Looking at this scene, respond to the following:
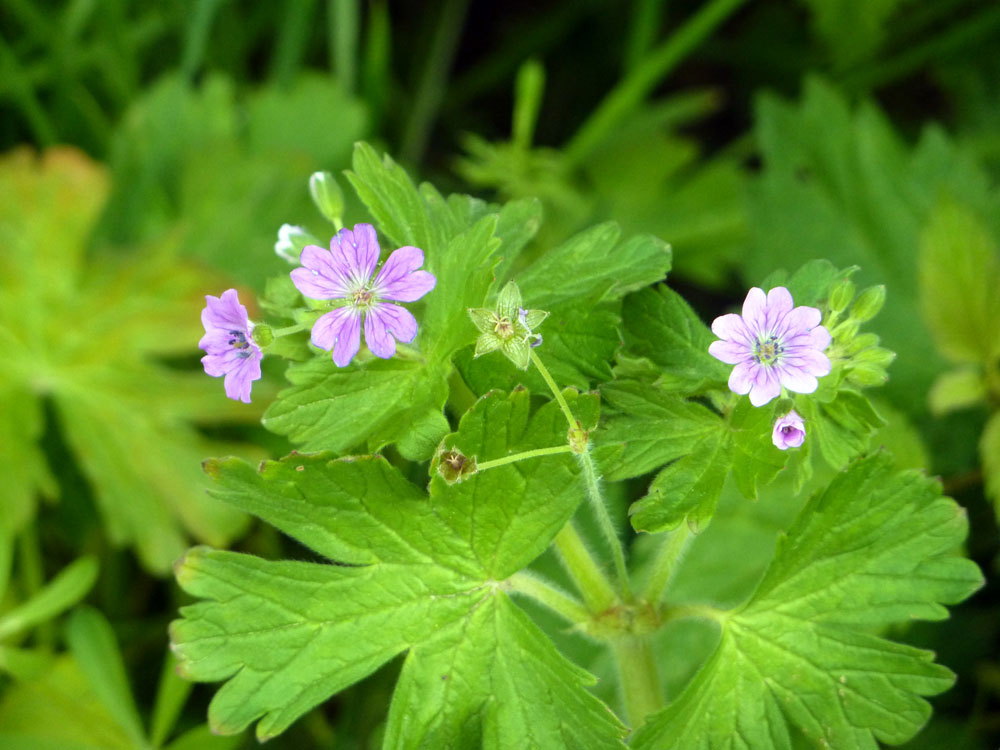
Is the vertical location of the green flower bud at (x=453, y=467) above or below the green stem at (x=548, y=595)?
above

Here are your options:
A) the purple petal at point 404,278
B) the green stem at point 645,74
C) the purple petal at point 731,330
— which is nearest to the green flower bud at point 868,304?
the purple petal at point 731,330

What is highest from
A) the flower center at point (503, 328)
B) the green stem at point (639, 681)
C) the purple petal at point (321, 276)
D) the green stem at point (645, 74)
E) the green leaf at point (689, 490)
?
the green stem at point (645, 74)

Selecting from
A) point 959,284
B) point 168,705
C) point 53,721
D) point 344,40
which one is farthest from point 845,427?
point 344,40

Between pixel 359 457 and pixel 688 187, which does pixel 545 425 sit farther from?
pixel 688 187

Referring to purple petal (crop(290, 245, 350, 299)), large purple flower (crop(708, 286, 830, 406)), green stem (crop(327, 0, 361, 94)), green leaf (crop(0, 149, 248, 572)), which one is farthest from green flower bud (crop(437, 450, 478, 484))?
green stem (crop(327, 0, 361, 94))

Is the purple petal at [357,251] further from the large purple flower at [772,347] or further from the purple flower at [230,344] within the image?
the large purple flower at [772,347]

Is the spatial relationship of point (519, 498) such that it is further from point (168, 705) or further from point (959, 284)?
point (959, 284)
